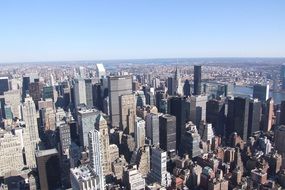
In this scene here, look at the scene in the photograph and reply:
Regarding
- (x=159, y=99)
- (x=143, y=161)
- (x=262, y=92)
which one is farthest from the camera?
(x=262, y=92)

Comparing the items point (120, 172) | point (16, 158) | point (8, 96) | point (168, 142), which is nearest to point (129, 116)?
point (168, 142)

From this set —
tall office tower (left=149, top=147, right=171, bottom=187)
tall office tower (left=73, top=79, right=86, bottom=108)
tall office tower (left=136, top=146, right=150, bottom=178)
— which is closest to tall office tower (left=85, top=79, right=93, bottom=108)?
tall office tower (left=73, top=79, right=86, bottom=108)

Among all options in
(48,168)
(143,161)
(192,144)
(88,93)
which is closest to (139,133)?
(143,161)

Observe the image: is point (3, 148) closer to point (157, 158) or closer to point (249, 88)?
point (157, 158)

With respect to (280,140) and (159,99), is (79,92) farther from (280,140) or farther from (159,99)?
(280,140)

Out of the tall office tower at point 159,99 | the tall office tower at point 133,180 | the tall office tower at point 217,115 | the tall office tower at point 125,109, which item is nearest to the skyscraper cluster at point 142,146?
the tall office tower at point 217,115

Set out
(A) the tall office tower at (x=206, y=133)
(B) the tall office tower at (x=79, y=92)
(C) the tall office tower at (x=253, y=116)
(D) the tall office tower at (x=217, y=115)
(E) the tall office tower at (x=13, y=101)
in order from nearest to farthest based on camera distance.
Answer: (A) the tall office tower at (x=206, y=133) < (C) the tall office tower at (x=253, y=116) < (D) the tall office tower at (x=217, y=115) < (E) the tall office tower at (x=13, y=101) < (B) the tall office tower at (x=79, y=92)

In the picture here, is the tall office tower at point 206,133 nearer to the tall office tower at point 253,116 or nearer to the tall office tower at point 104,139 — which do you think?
the tall office tower at point 253,116

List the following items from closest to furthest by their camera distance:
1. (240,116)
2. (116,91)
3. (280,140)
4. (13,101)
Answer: (280,140) → (240,116) → (116,91) → (13,101)

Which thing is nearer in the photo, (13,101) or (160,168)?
(160,168)
